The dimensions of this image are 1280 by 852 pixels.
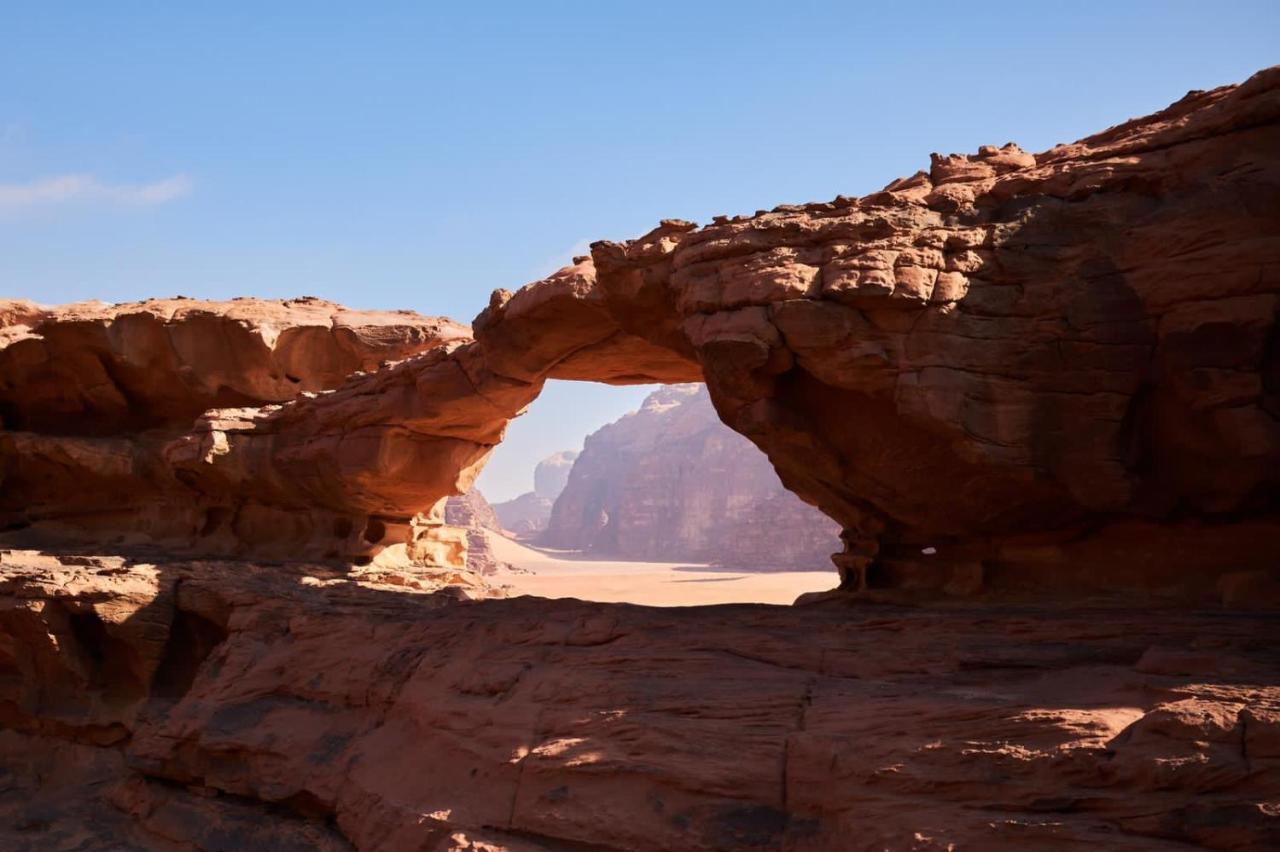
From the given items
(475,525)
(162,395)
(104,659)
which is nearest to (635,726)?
(104,659)

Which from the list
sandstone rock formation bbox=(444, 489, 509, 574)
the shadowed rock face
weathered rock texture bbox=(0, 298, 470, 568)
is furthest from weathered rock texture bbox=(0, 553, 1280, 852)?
sandstone rock formation bbox=(444, 489, 509, 574)

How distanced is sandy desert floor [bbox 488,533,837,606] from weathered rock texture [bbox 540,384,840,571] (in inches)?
96.8

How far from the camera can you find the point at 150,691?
1185 cm

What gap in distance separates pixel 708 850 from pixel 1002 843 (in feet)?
5.88

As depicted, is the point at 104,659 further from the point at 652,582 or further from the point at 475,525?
the point at 475,525

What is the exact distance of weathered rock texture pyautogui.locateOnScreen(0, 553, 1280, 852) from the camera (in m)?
5.55

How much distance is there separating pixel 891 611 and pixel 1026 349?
91.5 inches

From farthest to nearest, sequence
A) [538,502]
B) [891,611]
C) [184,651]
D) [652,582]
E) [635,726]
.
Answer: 1. [538,502]
2. [652,582]
3. [184,651]
4. [891,611]
5. [635,726]

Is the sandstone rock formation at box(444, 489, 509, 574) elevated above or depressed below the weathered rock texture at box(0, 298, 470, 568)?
below

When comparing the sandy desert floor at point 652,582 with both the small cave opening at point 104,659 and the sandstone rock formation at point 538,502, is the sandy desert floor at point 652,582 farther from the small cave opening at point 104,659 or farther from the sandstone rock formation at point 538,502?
the sandstone rock formation at point 538,502

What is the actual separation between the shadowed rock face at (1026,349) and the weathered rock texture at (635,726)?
87 centimetres

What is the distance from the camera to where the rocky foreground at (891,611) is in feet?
19.6

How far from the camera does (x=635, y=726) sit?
7129 mm

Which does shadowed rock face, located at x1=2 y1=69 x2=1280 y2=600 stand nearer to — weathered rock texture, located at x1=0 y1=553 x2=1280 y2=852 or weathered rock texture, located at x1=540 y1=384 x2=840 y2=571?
weathered rock texture, located at x1=0 y1=553 x2=1280 y2=852
